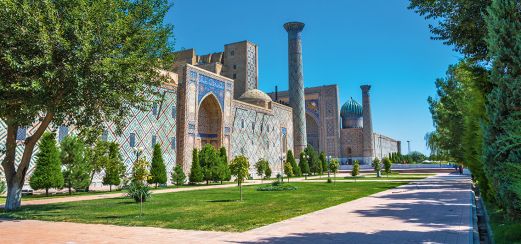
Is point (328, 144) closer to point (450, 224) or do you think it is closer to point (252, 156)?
point (252, 156)

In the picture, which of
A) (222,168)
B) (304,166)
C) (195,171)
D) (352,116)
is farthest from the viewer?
(352,116)

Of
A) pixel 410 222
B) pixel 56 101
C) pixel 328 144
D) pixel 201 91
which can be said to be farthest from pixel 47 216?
pixel 328 144

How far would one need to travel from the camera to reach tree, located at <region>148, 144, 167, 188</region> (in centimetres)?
2050

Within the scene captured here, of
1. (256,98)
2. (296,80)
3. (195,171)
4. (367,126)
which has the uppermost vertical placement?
(296,80)

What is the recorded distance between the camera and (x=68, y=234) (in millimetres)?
6160

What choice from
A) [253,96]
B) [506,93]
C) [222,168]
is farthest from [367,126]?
[506,93]

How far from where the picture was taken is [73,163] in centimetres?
1659

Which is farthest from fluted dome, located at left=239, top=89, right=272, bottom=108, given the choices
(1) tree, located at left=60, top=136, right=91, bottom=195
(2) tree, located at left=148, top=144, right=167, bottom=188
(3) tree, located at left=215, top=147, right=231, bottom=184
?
(1) tree, located at left=60, top=136, right=91, bottom=195

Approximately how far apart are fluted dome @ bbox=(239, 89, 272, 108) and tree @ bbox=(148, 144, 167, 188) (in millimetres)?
15008

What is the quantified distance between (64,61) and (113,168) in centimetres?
1078

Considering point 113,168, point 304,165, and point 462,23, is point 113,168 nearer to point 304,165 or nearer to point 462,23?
point 462,23

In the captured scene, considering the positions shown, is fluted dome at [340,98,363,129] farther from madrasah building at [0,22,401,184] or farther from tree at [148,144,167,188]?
tree at [148,144,167,188]

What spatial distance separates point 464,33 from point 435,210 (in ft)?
14.2

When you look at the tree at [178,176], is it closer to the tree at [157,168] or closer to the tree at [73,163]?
the tree at [157,168]
